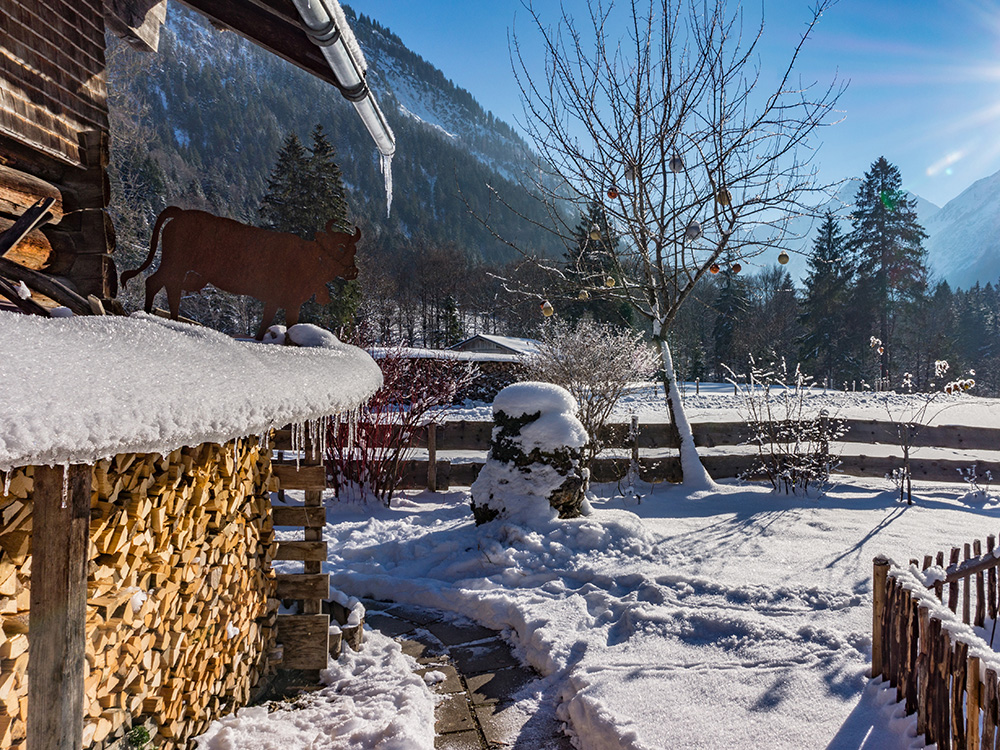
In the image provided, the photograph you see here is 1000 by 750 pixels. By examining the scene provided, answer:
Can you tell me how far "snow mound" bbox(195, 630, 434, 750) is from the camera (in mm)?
2295

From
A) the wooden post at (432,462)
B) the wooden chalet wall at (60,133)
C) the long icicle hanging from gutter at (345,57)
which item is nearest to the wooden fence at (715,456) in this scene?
the wooden post at (432,462)

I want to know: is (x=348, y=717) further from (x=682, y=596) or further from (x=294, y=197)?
(x=294, y=197)

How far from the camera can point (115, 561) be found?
5.74 ft

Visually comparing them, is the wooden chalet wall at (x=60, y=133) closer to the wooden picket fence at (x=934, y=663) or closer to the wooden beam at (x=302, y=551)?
the wooden beam at (x=302, y=551)

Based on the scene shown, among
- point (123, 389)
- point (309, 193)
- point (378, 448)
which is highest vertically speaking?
point (309, 193)

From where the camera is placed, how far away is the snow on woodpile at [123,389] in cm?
83

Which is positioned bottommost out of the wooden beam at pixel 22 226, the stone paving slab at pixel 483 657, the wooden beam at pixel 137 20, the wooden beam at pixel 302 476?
the stone paving slab at pixel 483 657

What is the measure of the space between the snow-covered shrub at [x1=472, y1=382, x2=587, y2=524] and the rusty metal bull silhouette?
2.72 metres

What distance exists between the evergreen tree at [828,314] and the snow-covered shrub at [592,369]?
2309 centimetres

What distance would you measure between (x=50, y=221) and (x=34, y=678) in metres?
2.08

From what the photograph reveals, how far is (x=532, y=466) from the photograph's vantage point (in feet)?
16.4

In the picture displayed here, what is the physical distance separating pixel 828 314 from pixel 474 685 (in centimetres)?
3195

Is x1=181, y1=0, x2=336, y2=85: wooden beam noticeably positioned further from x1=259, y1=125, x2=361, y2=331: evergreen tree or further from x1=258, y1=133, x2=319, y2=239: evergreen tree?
x1=258, y1=133, x2=319, y2=239: evergreen tree

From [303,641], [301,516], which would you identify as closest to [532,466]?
[301,516]
